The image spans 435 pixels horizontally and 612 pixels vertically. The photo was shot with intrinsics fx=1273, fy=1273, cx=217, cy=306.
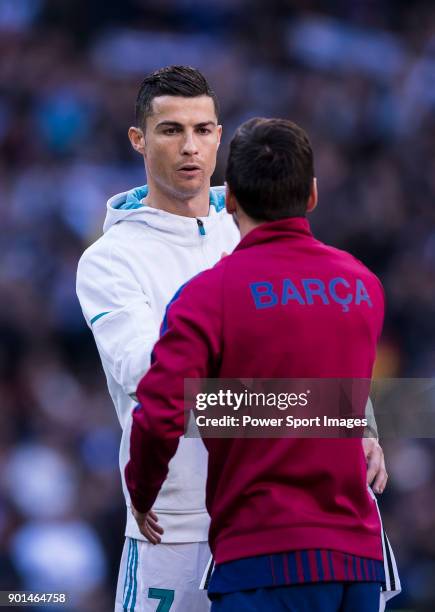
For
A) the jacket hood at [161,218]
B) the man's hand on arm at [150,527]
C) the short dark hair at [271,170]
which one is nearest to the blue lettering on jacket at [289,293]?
the short dark hair at [271,170]

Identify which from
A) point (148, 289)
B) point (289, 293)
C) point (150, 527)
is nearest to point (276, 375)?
point (289, 293)

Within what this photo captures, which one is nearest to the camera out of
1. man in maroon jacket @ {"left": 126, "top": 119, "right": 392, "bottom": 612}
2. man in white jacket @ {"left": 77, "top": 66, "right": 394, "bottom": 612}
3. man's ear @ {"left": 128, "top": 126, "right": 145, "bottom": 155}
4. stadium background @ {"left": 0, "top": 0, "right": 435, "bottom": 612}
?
man in maroon jacket @ {"left": 126, "top": 119, "right": 392, "bottom": 612}

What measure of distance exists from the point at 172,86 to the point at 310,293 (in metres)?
1.02

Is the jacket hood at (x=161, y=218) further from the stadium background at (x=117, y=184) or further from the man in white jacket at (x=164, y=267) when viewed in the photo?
the stadium background at (x=117, y=184)

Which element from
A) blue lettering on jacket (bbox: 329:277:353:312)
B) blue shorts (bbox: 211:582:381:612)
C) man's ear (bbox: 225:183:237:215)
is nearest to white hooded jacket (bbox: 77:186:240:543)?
man's ear (bbox: 225:183:237:215)

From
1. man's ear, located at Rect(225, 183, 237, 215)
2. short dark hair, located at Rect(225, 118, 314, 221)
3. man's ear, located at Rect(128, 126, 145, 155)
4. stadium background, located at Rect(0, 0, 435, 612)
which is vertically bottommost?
stadium background, located at Rect(0, 0, 435, 612)

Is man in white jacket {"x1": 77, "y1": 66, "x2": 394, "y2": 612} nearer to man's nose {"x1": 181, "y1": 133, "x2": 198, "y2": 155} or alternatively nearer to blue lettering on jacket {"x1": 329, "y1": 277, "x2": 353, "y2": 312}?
man's nose {"x1": 181, "y1": 133, "x2": 198, "y2": 155}

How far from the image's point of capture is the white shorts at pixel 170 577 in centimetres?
314

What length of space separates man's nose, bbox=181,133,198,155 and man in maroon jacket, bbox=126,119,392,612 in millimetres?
677

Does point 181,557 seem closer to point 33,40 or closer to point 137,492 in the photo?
point 137,492

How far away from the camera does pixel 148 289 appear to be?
124 inches

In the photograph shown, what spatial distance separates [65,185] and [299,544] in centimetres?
645

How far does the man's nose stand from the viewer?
3.24 m

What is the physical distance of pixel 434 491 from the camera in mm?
7312
